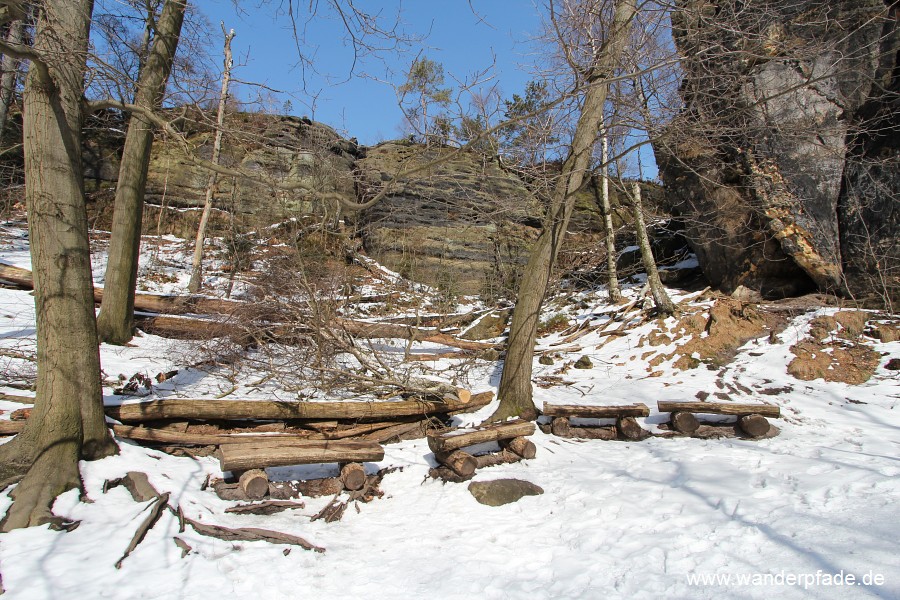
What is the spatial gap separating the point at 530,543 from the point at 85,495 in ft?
11.9

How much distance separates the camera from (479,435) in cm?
541

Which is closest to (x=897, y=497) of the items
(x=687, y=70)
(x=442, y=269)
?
(x=687, y=70)

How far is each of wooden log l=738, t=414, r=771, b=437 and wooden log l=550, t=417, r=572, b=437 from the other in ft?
6.80

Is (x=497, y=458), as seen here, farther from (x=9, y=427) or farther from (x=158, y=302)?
(x=158, y=302)

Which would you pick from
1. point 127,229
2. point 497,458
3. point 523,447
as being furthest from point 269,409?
point 127,229

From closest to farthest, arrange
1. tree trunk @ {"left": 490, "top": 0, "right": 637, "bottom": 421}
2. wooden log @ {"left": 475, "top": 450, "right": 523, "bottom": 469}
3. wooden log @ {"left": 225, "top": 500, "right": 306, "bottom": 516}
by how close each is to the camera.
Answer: wooden log @ {"left": 225, "top": 500, "right": 306, "bottom": 516}, wooden log @ {"left": 475, "top": 450, "right": 523, "bottom": 469}, tree trunk @ {"left": 490, "top": 0, "right": 637, "bottom": 421}

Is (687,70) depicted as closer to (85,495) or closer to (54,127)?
(54,127)

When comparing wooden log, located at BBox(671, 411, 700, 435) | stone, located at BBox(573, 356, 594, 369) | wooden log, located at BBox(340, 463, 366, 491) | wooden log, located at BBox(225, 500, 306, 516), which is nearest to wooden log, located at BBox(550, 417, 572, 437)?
wooden log, located at BBox(671, 411, 700, 435)

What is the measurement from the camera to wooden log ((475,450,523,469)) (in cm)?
551

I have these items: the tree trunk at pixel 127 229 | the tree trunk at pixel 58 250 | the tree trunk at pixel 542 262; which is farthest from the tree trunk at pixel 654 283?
the tree trunk at pixel 58 250

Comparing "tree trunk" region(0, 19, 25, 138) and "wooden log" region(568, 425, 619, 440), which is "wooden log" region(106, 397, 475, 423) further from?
"tree trunk" region(0, 19, 25, 138)

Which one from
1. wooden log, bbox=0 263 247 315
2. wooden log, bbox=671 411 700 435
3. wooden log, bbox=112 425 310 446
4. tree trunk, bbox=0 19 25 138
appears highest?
tree trunk, bbox=0 19 25 138

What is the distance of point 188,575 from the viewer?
316cm

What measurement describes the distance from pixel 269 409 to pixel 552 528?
11.7 feet
